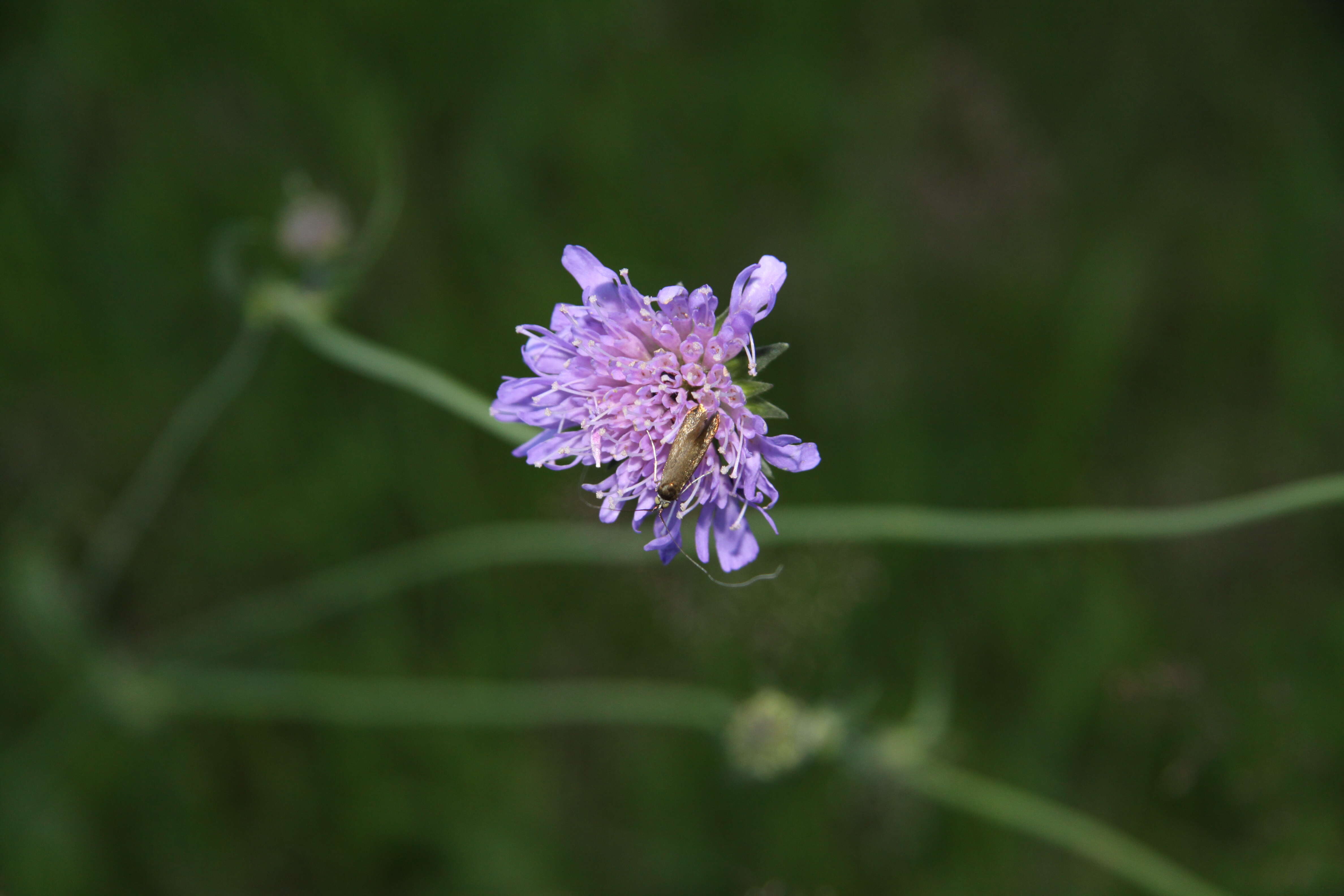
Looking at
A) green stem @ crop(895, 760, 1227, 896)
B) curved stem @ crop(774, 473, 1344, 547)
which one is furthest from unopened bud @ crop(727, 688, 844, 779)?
curved stem @ crop(774, 473, 1344, 547)

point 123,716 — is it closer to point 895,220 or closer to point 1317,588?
point 895,220

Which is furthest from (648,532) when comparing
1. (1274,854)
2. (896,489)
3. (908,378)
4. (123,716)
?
(1274,854)

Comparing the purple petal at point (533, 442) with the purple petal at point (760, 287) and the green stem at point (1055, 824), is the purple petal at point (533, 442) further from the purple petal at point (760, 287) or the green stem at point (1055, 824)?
the green stem at point (1055, 824)

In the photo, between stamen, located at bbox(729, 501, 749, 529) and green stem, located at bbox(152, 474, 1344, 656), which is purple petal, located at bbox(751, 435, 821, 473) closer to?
stamen, located at bbox(729, 501, 749, 529)

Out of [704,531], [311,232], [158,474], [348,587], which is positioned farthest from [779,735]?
[158,474]

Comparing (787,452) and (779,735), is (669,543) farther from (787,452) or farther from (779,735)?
(779,735)

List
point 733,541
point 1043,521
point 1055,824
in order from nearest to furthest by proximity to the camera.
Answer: point 733,541 < point 1043,521 < point 1055,824

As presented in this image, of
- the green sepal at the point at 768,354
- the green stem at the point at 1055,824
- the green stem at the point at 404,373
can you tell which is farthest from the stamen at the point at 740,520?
the green stem at the point at 1055,824
